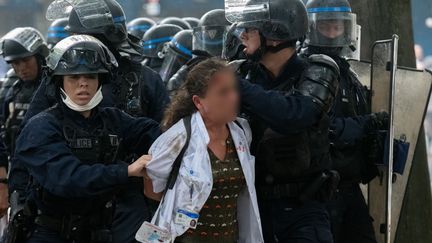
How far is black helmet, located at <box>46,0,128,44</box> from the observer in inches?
272

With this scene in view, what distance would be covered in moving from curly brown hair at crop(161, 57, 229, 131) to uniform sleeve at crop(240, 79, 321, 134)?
0.70 feet

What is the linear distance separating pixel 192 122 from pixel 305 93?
725 mm

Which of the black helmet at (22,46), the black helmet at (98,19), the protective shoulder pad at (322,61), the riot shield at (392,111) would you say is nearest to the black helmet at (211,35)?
the black helmet at (22,46)

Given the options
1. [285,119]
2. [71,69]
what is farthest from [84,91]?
[285,119]

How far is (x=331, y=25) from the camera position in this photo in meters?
7.40

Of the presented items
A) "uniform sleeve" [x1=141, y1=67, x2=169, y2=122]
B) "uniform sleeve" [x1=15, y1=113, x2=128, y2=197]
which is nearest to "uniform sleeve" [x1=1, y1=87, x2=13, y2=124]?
"uniform sleeve" [x1=141, y1=67, x2=169, y2=122]

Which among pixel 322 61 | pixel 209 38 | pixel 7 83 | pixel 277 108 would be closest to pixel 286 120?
pixel 277 108

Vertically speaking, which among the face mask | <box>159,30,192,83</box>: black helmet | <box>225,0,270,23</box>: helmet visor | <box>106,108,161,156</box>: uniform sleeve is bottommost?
<box>159,30,192,83</box>: black helmet

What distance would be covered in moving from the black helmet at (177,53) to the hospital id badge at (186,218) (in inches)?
166

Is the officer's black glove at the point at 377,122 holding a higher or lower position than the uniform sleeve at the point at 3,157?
higher

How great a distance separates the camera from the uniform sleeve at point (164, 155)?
16.1 feet

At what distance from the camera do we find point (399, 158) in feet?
22.5

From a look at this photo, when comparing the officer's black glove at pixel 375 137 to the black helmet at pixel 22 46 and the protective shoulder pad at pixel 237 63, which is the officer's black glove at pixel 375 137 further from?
the black helmet at pixel 22 46

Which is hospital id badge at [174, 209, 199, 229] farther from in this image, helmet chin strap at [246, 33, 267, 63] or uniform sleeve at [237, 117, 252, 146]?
helmet chin strap at [246, 33, 267, 63]
